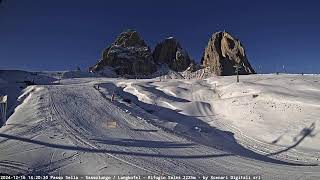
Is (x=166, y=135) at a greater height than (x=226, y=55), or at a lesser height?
lesser

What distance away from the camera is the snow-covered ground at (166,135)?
16.6 metres

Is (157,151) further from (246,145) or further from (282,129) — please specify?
(282,129)

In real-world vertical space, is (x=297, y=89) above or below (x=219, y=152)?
above

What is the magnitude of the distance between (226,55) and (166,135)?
166202 millimetres

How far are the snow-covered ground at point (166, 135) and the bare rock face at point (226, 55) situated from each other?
140m

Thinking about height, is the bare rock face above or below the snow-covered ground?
above

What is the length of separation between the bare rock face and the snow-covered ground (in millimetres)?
139960

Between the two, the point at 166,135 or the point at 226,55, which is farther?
the point at 226,55

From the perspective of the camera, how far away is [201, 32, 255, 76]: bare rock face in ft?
595

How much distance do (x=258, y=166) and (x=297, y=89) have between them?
26887mm

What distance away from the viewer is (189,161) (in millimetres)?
17703

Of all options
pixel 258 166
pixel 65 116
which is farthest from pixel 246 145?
pixel 65 116

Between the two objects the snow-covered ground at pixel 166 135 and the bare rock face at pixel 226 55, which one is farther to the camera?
the bare rock face at pixel 226 55

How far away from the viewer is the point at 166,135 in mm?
23453
